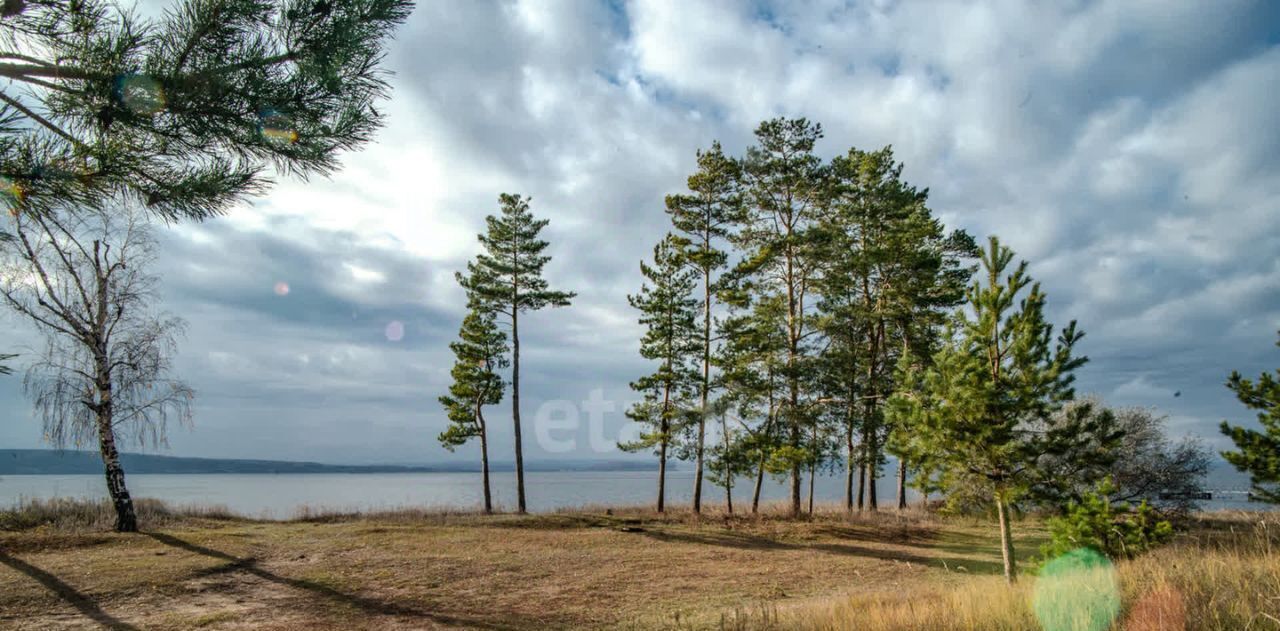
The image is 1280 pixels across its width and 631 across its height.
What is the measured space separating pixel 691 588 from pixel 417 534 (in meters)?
9.75

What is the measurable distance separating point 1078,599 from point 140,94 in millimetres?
8942

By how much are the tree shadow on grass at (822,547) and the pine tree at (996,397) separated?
4.17m

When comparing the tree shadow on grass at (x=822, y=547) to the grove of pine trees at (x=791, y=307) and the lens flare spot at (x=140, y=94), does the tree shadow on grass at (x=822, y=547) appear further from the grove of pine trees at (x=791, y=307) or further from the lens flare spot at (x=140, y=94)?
the lens flare spot at (x=140, y=94)

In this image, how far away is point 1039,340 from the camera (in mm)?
11375

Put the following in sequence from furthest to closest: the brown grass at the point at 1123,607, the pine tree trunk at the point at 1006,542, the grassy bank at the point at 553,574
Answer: the pine tree trunk at the point at 1006,542, the grassy bank at the point at 553,574, the brown grass at the point at 1123,607

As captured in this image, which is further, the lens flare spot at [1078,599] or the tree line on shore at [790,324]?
the tree line on shore at [790,324]

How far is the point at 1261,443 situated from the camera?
41.3 ft

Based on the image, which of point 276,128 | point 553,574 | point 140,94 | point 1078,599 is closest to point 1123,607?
point 1078,599

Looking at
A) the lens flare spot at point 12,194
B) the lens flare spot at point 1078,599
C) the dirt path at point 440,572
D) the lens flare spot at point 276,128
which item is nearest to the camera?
the lens flare spot at point 12,194

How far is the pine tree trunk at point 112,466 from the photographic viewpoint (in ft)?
53.3

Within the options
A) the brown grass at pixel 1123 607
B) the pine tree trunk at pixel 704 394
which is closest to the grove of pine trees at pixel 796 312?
the pine tree trunk at pixel 704 394

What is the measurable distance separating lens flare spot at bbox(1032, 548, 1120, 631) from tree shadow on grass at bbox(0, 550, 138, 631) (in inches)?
447

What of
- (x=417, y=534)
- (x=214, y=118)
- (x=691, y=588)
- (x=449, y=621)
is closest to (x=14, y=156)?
(x=214, y=118)

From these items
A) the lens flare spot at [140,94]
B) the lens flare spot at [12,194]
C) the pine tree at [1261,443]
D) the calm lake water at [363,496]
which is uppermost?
the lens flare spot at [140,94]
